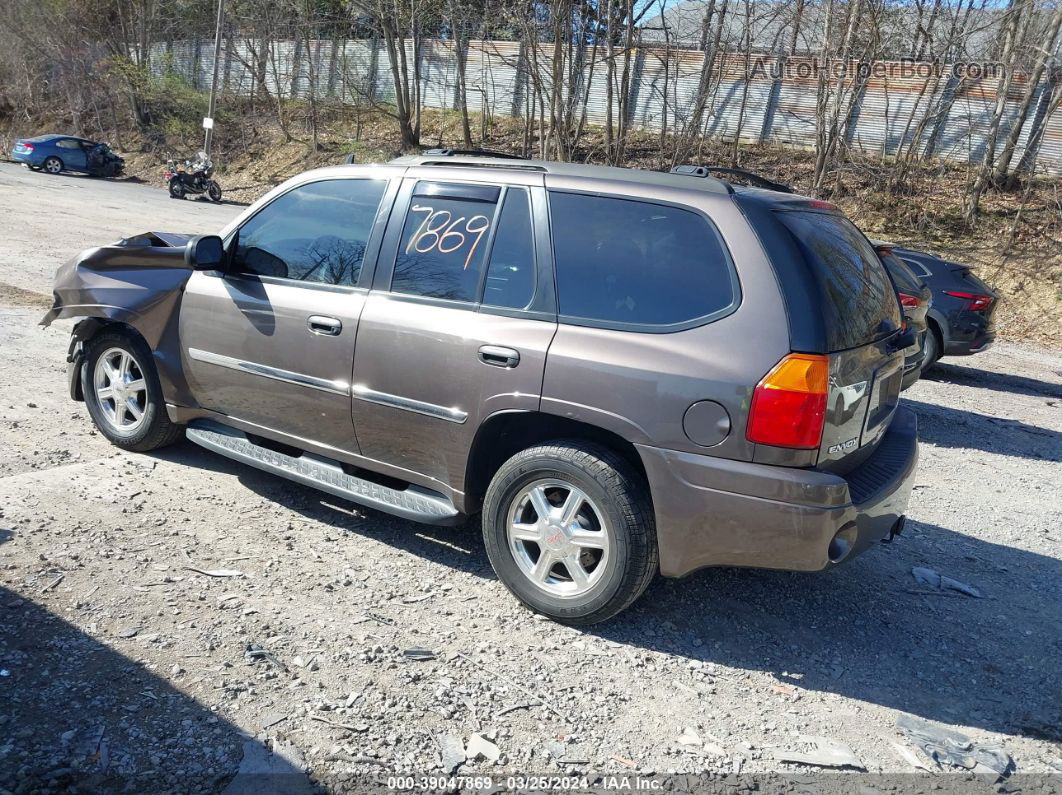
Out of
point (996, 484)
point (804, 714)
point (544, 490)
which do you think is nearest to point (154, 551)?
point (544, 490)

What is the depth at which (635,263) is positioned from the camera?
3.73 meters

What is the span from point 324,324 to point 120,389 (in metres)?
1.84

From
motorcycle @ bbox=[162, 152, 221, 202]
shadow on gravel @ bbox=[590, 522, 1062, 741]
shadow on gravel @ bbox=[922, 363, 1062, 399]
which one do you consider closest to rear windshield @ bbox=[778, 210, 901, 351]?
shadow on gravel @ bbox=[590, 522, 1062, 741]

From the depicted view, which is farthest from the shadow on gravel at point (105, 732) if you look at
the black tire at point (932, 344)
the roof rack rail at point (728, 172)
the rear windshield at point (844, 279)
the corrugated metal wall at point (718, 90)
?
the corrugated metal wall at point (718, 90)

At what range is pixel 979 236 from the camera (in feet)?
59.6

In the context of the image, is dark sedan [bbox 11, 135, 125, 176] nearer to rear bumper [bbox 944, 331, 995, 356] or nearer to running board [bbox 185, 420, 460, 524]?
rear bumper [bbox 944, 331, 995, 356]

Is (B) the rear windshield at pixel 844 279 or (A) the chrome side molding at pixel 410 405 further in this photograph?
(A) the chrome side molding at pixel 410 405

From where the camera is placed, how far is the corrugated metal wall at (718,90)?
20.6m

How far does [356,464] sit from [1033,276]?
1608 centimetres

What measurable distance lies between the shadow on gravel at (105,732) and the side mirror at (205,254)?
2096 millimetres

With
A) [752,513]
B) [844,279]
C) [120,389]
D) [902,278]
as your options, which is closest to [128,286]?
[120,389]

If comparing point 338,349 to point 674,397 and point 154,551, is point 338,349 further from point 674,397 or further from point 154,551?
point 674,397

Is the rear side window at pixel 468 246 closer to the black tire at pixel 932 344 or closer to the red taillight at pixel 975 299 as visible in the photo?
the black tire at pixel 932 344

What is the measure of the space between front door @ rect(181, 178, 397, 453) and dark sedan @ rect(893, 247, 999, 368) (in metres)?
7.79
